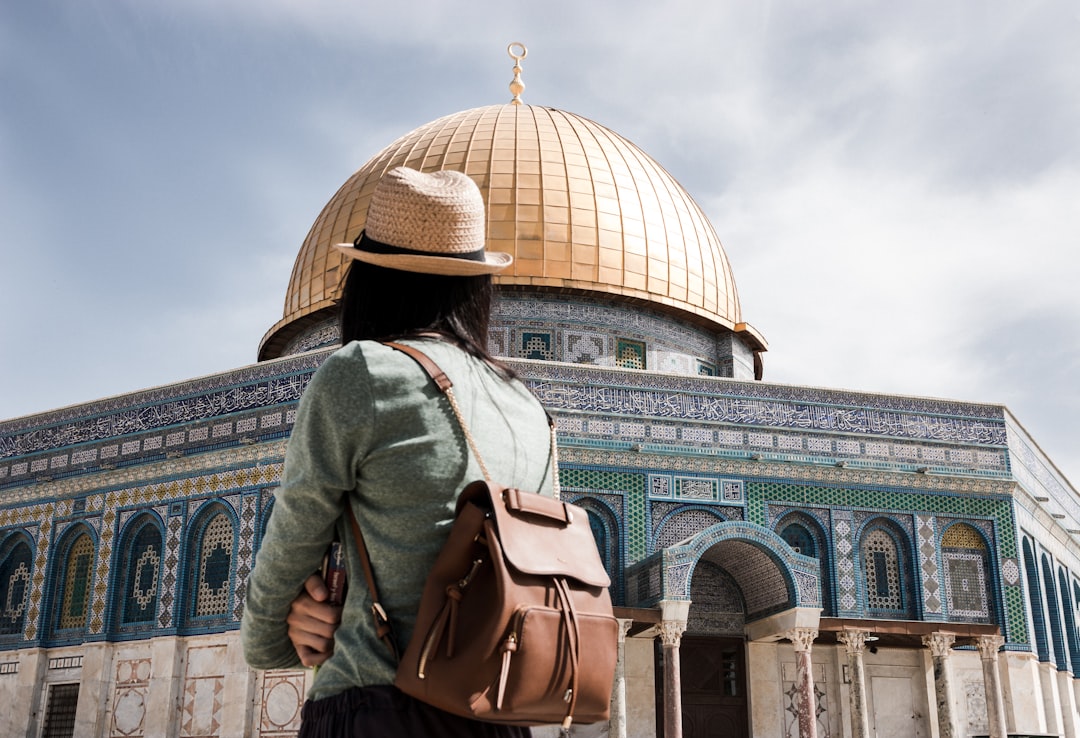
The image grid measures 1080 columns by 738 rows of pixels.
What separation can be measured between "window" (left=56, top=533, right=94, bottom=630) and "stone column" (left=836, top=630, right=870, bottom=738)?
9608mm

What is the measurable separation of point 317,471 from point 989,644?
13732 mm

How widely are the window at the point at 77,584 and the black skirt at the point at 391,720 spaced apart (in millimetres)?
14674

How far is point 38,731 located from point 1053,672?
43.9 ft

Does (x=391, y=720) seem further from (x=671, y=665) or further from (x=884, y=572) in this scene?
(x=884, y=572)

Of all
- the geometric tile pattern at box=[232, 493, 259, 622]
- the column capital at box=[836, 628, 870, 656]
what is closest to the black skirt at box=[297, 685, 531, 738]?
the geometric tile pattern at box=[232, 493, 259, 622]

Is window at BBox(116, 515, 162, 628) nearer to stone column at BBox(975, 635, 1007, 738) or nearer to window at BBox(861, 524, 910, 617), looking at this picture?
window at BBox(861, 524, 910, 617)

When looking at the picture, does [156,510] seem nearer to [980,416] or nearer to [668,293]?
[668,293]

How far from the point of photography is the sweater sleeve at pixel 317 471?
1.90 meters

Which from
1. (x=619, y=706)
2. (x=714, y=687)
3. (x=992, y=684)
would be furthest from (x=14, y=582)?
(x=992, y=684)

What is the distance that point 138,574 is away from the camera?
49.7ft

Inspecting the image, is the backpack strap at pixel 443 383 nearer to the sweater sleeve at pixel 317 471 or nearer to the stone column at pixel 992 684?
the sweater sleeve at pixel 317 471

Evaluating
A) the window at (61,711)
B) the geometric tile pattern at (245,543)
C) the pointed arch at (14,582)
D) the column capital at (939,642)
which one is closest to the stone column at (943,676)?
the column capital at (939,642)

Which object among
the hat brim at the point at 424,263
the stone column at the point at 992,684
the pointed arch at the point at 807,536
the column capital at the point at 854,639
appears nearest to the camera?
the hat brim at the point at 424,263

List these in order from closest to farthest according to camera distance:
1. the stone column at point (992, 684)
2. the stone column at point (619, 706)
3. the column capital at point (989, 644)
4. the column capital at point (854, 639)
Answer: the stone column at point (619, 706) < the stone column at point (992, 684) < the column capital at point (854, 639) < the column capital at point (989, 644)
